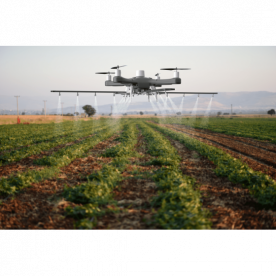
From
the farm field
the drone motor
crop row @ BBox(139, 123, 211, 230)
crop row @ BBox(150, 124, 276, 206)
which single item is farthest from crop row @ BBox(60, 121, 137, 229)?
crop row @ BBox(150, 124, 276, 206)

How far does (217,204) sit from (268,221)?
143cm

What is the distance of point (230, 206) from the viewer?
671cm

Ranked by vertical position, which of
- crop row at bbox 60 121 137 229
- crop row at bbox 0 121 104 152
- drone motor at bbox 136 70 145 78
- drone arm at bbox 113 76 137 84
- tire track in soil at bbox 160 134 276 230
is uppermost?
drone motor at bbox 136 70 145 78

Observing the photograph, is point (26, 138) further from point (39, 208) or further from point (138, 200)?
point (138, 200)

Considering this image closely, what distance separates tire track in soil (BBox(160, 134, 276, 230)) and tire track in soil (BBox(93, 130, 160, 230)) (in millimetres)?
1769

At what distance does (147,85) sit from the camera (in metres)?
7.34

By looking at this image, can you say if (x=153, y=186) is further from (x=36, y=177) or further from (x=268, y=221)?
(x=36, y=177)

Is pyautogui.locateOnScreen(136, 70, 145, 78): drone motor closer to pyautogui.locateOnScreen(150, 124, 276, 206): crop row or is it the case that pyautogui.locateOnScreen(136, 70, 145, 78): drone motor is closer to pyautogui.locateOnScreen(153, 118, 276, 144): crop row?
pyautogui.locateOnScreen(150, 124, 276, 206): crop row

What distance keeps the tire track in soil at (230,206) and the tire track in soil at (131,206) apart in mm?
1769

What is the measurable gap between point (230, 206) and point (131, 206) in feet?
10.2

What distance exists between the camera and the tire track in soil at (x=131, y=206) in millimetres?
5441

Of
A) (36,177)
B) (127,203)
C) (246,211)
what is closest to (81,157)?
(36,177)

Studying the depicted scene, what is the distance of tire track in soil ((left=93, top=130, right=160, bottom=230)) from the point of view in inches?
214

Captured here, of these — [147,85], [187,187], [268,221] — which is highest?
[147,85]
